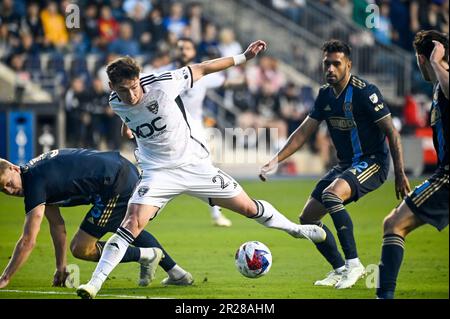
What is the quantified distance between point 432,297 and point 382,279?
1.42m

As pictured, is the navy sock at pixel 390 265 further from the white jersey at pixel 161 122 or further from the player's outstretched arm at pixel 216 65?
the player's outstretched arm at pixel 216 65

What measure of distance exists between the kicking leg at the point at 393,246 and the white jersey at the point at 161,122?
217 centimetres

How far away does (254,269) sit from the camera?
9789 millimetres

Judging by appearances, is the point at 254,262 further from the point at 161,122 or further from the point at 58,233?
the point at 58,233

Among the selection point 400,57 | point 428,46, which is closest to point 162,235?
point 428,46

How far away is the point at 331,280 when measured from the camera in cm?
1036

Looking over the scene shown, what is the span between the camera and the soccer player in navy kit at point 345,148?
10188mm

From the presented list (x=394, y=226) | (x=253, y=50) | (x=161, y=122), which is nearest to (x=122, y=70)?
(x=161, y=122)

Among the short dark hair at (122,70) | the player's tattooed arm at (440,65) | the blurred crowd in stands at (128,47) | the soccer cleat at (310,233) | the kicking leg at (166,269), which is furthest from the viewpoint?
the blurred crowd in stands at (128,47)

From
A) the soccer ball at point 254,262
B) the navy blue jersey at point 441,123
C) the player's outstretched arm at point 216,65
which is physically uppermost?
the player's outstretched arm at point 216,65

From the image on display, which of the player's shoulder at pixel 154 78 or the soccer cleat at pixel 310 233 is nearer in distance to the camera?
the player's shoulder at pixel 154 78

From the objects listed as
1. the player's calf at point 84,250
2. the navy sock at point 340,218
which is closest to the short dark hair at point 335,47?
the navy sock at point 340,218

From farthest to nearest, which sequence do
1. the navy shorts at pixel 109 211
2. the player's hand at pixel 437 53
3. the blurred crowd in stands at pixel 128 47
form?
1. the blurred crowd in stands at pixel 128 47
2. the navy shorts at pixel 109 211
3. the player's hand at pixel 437 53
